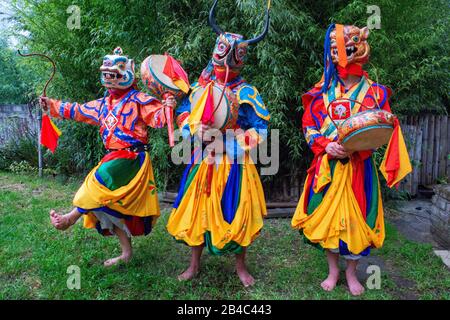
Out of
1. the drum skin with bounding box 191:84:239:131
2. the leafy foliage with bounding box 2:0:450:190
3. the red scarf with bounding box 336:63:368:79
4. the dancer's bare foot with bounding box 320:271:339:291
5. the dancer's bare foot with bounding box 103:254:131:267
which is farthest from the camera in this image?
the leafy foliage with bounding box 2:0:450:190

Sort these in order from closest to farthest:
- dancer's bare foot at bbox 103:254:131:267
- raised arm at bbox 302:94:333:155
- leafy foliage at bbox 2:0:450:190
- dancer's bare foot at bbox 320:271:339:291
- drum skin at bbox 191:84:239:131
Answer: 1. drum skin at bbox 191:84:239:131
2. raised arm at bbox 302:94:333:155
3. dancer's bare foot at bbox 320:271:339:291
4. dancer's bare foot at bbox 103:254:131:267
5. leafy foliage at bbox 2:0:450:190

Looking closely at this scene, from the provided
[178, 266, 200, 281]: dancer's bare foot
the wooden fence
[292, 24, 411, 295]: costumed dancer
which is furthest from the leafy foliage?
[178, 266, 200, 281]: dancer's bare foot

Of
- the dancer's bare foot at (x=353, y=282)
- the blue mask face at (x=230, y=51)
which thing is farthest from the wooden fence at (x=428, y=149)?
the blue mask face at (x=230, y=51)

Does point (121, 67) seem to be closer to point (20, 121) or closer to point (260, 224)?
point (260, 224)

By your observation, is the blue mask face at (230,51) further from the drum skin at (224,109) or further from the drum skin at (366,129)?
the drum skin at (366,129)

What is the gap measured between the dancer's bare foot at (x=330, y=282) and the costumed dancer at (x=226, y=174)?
659 millimetres

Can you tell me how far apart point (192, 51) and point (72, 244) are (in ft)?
7.62

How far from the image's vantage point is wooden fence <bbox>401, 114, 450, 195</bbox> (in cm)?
566

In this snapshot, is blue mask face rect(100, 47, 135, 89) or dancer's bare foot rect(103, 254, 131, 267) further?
dancer's bare foot rect(103, 254, 131, 267)

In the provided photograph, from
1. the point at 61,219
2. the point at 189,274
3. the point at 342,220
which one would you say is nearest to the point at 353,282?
the point at 342,220

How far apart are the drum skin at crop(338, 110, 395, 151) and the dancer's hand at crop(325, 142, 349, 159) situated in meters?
0.10

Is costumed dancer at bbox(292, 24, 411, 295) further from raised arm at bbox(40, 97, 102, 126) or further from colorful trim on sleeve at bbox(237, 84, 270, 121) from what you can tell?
raised arm at bbox(40, 97, 102, 126)

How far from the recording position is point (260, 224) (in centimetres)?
276
